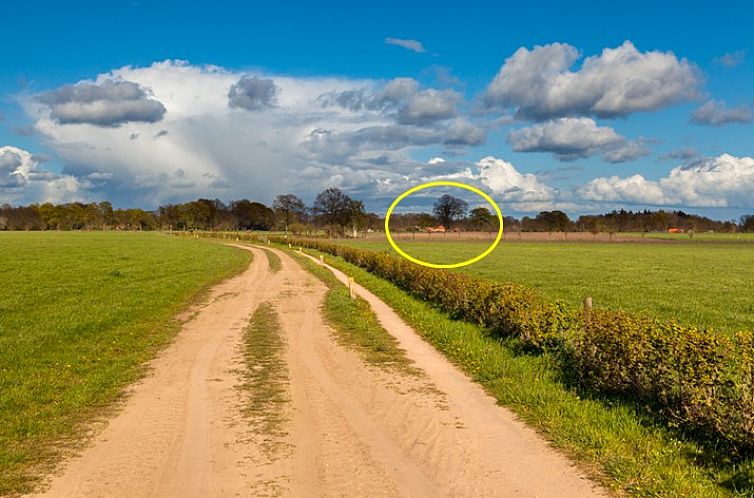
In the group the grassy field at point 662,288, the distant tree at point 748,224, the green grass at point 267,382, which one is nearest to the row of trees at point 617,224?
the distant tree at point 748,224

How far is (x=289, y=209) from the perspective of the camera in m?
158

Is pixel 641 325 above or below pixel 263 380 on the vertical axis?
above

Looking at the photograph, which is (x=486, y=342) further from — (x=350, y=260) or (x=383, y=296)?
(x=350, y=260)

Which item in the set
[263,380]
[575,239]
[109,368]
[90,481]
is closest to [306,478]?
[90,481]

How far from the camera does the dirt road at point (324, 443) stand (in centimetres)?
637

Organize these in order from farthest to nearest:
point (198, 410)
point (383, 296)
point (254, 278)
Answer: point (254, 278) → point (383, 296) → point (198, 410)

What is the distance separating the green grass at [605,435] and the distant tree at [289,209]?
145 metres

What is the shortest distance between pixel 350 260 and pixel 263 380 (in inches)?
1561

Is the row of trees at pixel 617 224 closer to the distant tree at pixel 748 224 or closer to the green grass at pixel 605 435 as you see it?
the distant tree at pixel 748 224

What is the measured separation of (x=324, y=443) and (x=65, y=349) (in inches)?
356

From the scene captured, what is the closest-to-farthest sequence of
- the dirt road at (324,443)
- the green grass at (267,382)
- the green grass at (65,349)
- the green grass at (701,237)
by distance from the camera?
the dirt road at (324,443), the green grass at (65,349), the green grass at (267,382), the green grass at (701,237)

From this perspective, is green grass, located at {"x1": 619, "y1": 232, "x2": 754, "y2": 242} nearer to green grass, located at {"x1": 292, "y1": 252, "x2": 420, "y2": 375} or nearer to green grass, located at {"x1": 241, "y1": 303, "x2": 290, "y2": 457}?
green grass, located at {"x1": 292, "y1": 252, "x2": 420, "y2": 375}

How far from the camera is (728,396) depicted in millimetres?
7410

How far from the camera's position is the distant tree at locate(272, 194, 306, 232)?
510ft
